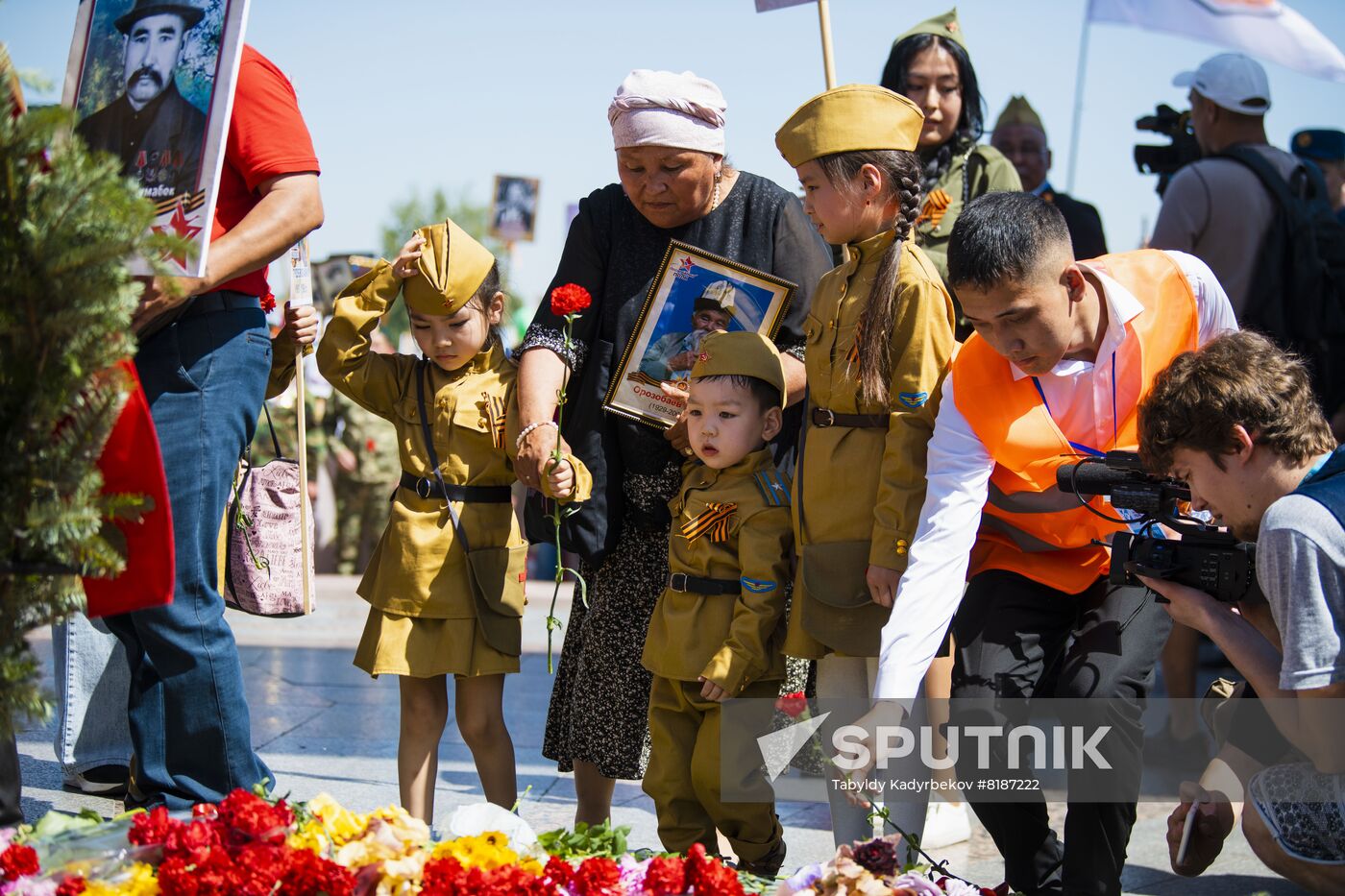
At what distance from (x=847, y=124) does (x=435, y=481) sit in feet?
4.59

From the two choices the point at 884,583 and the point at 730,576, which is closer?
the point at 884,583

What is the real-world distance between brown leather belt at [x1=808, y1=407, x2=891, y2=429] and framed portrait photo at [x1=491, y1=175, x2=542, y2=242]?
1167 centimetres

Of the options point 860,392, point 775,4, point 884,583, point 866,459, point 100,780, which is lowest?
point 100,780

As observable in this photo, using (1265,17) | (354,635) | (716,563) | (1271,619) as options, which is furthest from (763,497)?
(354,635)

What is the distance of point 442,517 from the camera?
3836 millimetres

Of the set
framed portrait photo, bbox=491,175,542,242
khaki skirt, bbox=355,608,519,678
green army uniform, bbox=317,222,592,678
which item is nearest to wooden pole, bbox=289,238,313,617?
green army uniform, bbox=317,222,592,678

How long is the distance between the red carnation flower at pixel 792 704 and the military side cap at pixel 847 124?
1362 millimetres

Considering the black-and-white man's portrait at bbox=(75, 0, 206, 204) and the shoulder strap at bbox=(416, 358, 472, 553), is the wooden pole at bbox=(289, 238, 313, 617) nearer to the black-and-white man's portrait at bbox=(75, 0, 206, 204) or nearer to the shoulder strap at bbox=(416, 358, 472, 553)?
the shoulder strap at bbox=(416, 358, 472, 553)

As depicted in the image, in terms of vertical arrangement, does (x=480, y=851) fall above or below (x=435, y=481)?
below

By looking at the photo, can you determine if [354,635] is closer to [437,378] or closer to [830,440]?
[437,378]

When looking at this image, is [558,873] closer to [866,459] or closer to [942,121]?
[866,459]

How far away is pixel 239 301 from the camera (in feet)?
11.7

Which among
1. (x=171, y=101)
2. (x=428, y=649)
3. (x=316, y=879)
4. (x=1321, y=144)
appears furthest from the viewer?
(x=1321, y=144)

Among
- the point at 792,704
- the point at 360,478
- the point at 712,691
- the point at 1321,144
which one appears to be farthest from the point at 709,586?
the point at 360,478
